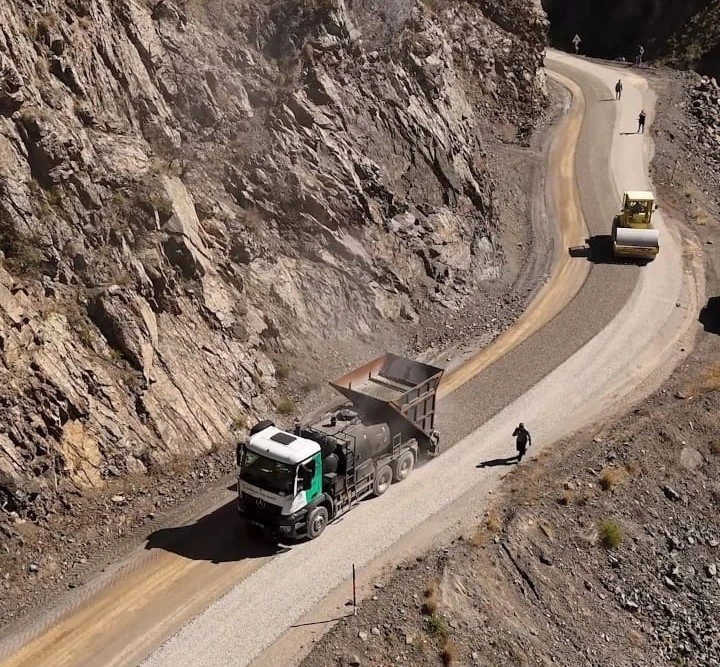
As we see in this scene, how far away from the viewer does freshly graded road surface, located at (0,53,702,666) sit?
699 inches

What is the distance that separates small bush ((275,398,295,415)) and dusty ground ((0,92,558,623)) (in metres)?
0.10

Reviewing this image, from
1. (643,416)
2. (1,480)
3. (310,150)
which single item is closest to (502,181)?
(310,150)

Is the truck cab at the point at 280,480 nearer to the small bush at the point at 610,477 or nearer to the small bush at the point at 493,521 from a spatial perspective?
the small bush at the point at 493,521

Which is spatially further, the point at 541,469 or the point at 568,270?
the point at 568,270

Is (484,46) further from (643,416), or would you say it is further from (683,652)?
(683,652)

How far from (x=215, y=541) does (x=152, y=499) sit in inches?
91.9

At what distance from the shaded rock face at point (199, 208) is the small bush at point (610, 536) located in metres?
10.7

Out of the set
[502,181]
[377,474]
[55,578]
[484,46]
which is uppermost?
[484,46]

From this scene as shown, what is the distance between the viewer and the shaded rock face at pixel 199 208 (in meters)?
22.0

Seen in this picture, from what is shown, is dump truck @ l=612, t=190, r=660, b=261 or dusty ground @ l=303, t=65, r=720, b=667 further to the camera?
dump truck @ l=612, t=190, r=660, b=261

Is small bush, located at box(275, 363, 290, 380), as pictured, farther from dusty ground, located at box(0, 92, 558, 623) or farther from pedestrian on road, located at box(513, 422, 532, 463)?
pedestrian on road, located at box(513, 422, 532, 463)

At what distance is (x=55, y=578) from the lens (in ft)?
63.4

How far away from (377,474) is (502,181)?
24995 millimetres

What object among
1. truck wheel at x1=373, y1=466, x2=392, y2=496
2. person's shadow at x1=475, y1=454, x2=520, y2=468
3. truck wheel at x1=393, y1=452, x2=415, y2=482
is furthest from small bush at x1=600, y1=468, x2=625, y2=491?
truck wheel at x1=373, y1=466, x2=392, y2=496
